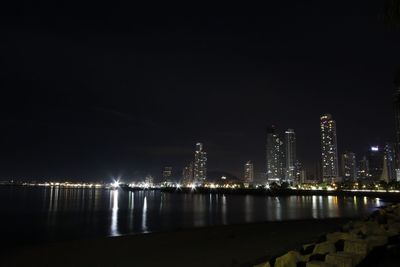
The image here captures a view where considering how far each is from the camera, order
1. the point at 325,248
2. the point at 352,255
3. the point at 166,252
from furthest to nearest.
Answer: the point at 166,252, the point at 325,248, the point at 352,255

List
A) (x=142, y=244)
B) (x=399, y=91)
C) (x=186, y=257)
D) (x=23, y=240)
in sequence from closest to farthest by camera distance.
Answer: (x=399, y=91) → (x=186, y=257) → (x=142, y=244) → (x=23, y=240)

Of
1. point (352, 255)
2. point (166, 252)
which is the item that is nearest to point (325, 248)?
point (352, 255)

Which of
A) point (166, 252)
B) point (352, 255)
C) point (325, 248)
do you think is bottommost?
point (166, 252)

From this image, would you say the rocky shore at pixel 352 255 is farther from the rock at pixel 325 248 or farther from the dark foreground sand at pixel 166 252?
the dark foreground sand at pixel 166 252

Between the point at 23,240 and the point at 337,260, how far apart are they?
997 inches

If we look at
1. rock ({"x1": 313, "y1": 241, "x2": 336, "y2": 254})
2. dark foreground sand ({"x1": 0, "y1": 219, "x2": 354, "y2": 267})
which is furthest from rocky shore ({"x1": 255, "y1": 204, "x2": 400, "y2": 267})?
dark foreground sand ({"x1": 0, "y1": 219, "x2": 354, "y2": 267})

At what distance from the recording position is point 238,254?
15.4 m

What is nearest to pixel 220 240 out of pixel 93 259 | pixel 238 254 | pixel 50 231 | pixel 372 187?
pixel 238 254

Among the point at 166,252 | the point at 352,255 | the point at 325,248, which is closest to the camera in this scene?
the point at 352,255

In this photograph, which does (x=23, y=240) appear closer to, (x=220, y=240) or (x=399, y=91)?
(x=220, y=240)

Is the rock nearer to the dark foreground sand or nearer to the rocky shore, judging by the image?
the rocky shore

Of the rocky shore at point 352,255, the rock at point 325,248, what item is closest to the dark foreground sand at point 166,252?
the rock at point 325,248

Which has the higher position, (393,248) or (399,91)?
(399,91)

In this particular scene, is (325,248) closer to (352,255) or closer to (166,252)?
(352,255)
